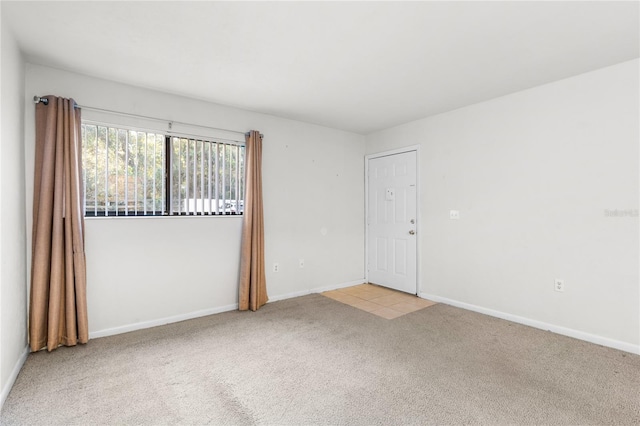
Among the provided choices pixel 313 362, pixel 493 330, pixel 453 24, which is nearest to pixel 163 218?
pixel 313 362

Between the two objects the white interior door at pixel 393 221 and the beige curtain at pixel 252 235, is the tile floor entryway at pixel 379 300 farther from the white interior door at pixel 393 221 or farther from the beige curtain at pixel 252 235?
the beige curtain at pixel 252 235

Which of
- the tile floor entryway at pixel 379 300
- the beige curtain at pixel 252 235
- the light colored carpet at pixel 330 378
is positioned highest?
the beige curtain at pixel 252 235

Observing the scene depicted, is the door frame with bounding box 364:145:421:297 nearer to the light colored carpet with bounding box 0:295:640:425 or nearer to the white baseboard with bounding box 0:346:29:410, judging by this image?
the light colored carpet with bounding box 0:295:640:425

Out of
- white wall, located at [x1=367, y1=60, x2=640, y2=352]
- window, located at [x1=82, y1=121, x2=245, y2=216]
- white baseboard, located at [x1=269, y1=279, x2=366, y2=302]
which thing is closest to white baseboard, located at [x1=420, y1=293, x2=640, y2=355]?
white wall, located at [x1=367, y1=60, x2=640, y2=352]

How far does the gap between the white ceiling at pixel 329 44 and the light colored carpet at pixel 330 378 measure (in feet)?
7.77

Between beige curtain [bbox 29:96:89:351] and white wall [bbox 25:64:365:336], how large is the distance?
0.16 meters

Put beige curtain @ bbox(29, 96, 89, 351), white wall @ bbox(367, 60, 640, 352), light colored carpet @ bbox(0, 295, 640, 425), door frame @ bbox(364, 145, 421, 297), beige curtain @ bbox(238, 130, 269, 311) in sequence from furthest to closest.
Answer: door frame @ bbox(364, 145, 421, 297)
beige curtain @ bbox(238, 130, 269, 311)
white wall @ bbox(367, 60, 640, 352)
beige curtain @ bbox(29, 96, 89, 351)
light colored carpet @ bbox(0, 295, 640, 425)

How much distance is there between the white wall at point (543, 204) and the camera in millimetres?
2609

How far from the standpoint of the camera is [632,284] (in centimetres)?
255

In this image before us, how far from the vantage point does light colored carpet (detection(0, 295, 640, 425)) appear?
5.87ft

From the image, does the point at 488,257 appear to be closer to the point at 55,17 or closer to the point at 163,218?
the point at 163,218

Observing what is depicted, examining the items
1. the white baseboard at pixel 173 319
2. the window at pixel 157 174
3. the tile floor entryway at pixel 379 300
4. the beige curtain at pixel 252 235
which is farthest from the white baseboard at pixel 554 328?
the window at pixel 157 174

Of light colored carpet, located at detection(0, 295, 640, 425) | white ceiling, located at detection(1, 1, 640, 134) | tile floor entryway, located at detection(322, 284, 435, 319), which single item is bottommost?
light colored carpet, located at detection(0, 295, 640, 425)

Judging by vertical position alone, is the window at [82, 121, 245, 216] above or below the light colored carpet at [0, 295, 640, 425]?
above
